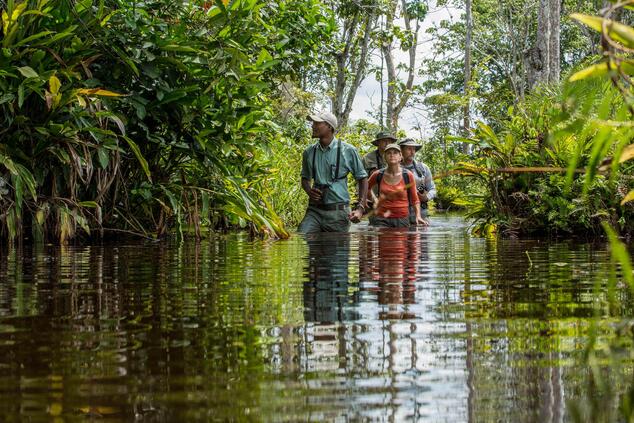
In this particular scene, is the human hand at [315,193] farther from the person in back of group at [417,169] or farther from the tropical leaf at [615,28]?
the tropical leaf at [615,28]

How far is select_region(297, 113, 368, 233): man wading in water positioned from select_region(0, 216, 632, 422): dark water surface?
5619 millimetres

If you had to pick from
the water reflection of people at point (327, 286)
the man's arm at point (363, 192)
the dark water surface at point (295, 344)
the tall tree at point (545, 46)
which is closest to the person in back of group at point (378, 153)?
the man's arm at point (363, 192)

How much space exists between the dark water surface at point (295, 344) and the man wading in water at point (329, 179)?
18.4 feet

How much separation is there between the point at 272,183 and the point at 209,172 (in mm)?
4947

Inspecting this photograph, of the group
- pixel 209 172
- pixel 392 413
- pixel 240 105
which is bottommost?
pixel 392 413

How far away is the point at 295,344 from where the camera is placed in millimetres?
2191

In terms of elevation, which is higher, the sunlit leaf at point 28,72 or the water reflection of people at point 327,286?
the sunlit leaf at point 28,72

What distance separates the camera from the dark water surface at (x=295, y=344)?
152 cm

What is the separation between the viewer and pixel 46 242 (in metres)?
7.67

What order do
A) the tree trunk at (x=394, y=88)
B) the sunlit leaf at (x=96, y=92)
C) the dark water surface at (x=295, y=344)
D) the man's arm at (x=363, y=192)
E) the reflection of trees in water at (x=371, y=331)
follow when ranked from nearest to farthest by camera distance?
the dark water surface at (x=295, y=344), the reflection of trees in water at (x=371, y=331), the sunlit leaf at (x=96, y=92), the man's arm at (x=363, y=192), the tree trunk at (x=394, y=88)

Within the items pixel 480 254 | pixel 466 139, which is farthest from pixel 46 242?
pixel 466 139

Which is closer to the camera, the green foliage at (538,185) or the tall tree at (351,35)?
the green foliage at (538,185)

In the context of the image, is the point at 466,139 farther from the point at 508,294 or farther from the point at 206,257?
the point at 508,294

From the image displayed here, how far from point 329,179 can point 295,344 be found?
8.05 metres
